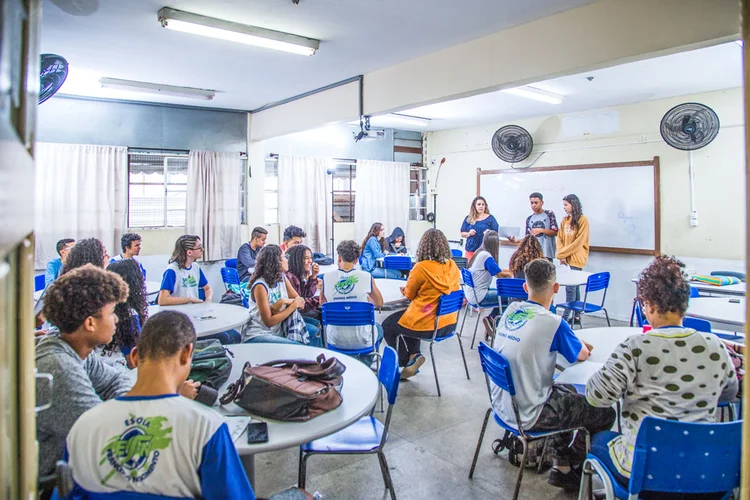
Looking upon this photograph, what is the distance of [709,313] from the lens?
140 inches

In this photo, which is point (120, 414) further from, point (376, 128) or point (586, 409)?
point (376, 128)

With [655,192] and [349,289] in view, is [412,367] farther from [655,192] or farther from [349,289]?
[655,192]

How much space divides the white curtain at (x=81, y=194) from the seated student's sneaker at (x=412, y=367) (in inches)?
170

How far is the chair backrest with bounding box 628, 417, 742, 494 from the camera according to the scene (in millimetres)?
1598

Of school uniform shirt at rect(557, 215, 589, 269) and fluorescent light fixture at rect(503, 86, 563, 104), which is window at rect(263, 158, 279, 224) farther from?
school uniform shirt at rect(557, 215, 589, 269)

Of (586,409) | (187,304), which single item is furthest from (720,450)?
(187,304)

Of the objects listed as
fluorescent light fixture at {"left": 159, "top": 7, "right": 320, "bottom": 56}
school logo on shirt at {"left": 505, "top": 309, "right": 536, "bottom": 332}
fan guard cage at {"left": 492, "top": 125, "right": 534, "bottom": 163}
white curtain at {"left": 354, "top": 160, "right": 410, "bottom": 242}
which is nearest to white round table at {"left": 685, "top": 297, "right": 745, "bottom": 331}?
school logo on shirt at {"left": 505, "top": 309, "right": 536, "bottom": 332}

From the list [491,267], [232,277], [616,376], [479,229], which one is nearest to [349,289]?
[491,267]

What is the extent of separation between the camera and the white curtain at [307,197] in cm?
770

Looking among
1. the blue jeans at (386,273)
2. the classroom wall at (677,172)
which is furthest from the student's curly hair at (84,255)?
the classroom wall at (677,172)

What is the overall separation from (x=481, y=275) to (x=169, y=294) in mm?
3111

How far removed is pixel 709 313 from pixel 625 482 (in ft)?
7.53

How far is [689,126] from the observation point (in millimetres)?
5840

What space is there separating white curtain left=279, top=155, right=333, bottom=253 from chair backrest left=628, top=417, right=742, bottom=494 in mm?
6460
